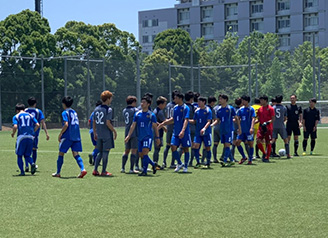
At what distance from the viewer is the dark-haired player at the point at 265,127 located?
17.4 m

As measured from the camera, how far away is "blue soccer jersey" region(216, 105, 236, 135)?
1577 cm

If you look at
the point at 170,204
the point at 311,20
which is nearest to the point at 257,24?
the point at 311,20

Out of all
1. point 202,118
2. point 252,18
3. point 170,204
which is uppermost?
point 252,18

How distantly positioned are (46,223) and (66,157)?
1198 centimetres

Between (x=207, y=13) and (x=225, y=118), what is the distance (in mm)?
88408

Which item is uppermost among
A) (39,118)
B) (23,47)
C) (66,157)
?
(23,47)

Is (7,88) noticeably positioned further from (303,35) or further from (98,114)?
(303,35)

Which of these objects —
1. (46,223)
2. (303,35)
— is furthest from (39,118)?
(303,35)

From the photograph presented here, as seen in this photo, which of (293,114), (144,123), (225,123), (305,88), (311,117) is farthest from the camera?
(305,88)

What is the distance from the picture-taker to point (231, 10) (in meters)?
99.8

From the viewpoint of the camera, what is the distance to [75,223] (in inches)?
305

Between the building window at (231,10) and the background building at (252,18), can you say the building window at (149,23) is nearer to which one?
the background building at (252,18)

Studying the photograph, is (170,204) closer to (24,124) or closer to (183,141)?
(183,141)

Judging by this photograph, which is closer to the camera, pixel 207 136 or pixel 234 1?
pixel 207 136
